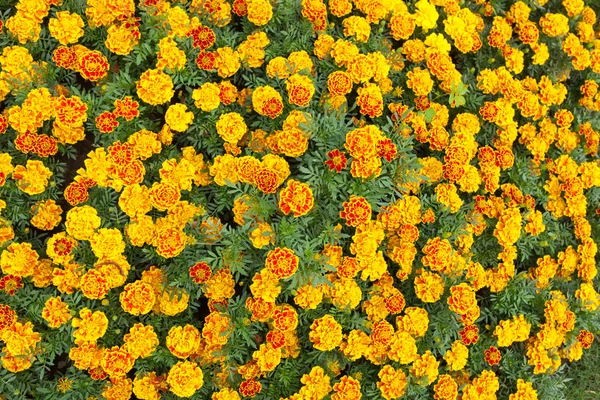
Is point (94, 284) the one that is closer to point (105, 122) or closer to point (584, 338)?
point (105, 122)

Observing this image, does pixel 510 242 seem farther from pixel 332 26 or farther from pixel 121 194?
pixel 121 194

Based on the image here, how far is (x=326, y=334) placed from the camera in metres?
3.44

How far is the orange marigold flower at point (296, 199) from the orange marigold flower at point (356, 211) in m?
0.24

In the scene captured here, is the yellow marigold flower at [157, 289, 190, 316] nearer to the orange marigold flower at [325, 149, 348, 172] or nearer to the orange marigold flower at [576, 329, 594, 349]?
the orange marigold flower at [325, 149, 348, 172]

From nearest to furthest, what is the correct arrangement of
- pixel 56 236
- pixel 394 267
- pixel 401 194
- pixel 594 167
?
pixel 56 236 → pixel 401 194 → pixel 394 267 → pixel 594 167

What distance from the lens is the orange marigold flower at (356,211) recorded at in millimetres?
3363

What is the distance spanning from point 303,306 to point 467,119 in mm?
1947

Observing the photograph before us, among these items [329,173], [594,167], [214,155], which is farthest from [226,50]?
[594,167]

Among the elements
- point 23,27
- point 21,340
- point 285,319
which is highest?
point 23,27

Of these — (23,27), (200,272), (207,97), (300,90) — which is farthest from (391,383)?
(23,27)

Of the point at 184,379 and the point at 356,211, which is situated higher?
the point at 356,211

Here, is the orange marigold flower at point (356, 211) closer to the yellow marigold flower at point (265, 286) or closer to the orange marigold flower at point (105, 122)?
the yellow marigold flower at point (265, 286)

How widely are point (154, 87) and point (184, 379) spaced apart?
1842 millimetres

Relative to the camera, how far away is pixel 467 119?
4145mm
